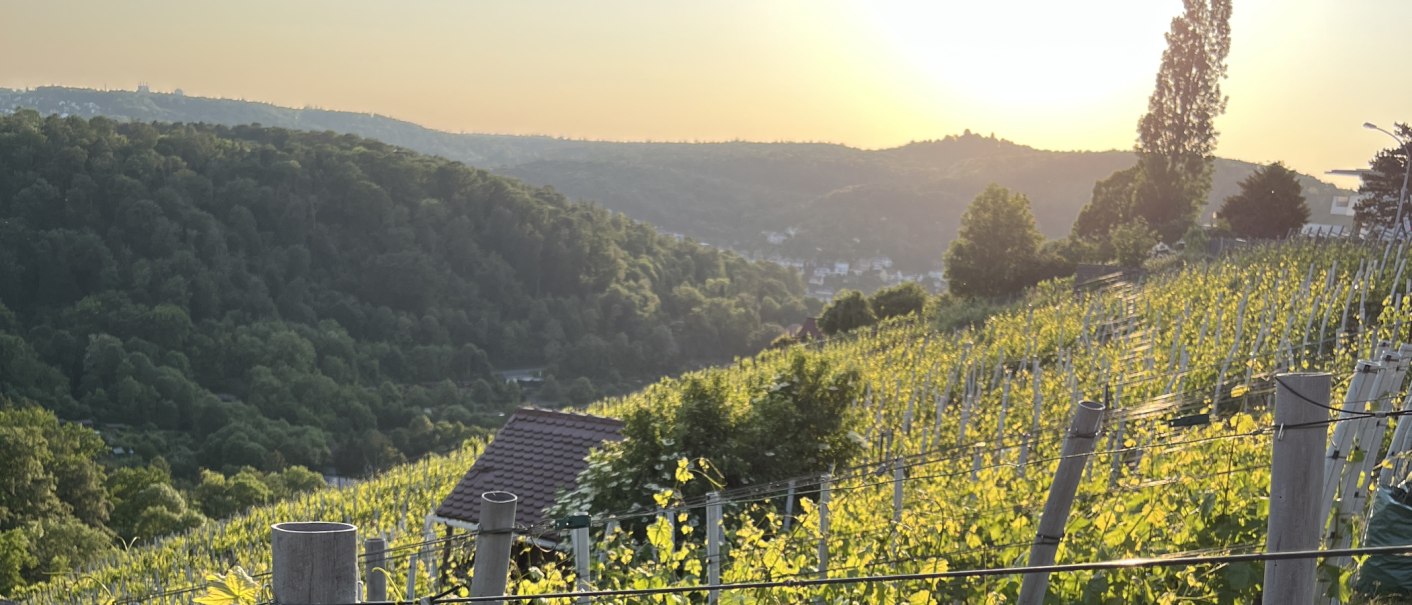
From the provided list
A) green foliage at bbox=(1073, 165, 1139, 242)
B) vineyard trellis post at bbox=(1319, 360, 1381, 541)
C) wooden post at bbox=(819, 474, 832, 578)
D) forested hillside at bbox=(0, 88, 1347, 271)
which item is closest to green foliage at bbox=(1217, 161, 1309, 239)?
green foliage at bbox=(1073, 165, 1139, 242)

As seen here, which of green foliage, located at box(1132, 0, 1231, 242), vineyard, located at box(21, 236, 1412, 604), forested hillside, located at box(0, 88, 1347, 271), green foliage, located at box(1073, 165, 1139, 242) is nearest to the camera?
vineyard, located at box(21, 236, 1412, 604)

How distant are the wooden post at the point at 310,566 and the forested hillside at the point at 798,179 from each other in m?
112

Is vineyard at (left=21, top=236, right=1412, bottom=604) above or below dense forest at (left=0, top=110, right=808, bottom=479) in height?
above

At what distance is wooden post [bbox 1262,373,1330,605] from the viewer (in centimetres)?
266

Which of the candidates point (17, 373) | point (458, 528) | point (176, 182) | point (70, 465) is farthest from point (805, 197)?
point (458, 528)

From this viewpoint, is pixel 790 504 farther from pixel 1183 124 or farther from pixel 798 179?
pixel 798 179

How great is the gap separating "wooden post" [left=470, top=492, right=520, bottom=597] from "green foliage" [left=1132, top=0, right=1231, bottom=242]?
132 ft

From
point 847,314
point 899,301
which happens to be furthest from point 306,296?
point 899,301

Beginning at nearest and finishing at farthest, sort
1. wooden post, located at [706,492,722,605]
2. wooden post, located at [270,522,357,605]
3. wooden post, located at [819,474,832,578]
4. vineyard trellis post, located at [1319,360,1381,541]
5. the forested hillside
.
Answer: wooden post, located at [270,522,357,605]
vineyard trellis post, located at [1319,360,1381,541]
wooden post, located at [706,492,722,605]
wooden post, located at [819,474,832,578]
the forested hillside

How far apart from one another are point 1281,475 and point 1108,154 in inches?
5217

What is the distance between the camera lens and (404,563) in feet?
32.6

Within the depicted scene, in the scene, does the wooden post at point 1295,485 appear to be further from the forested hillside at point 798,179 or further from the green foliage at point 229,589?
the forested hillside at point 798,179

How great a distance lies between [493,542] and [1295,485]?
6.09 feet

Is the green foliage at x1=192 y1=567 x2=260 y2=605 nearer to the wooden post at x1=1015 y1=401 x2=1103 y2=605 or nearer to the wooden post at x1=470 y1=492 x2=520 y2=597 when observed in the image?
the wooden post at x1=470 y1=492 x2=520 y2=597
